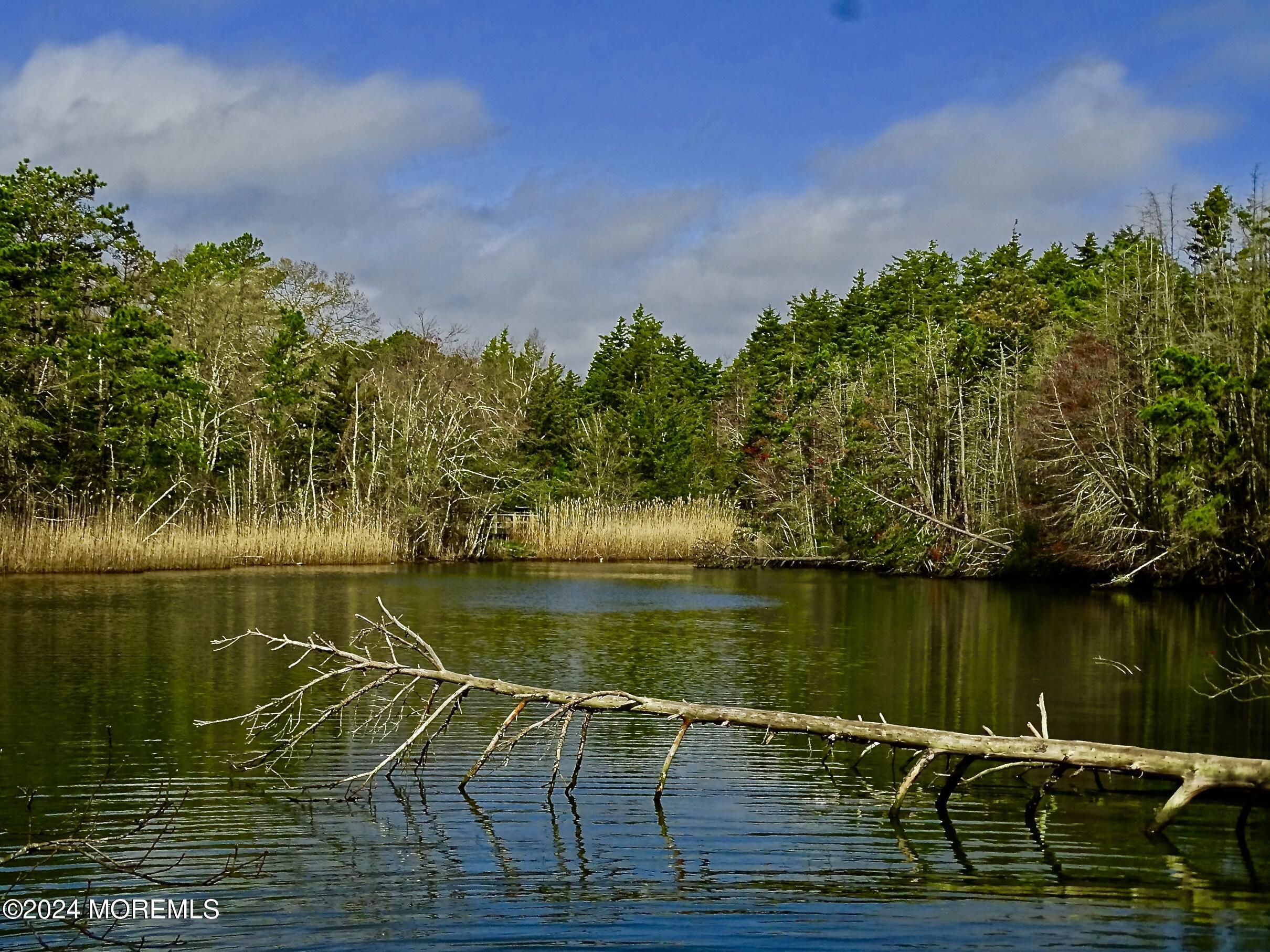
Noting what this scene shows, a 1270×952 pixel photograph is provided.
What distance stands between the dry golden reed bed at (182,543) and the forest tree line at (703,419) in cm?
115

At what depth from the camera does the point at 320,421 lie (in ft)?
141

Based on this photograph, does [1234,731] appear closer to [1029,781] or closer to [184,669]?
[1029,781]

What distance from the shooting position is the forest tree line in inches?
1125

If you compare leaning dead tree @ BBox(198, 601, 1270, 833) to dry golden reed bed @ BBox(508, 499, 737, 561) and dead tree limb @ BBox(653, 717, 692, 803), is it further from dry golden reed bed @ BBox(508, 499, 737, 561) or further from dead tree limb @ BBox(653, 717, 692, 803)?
dry golden reed bed @ BBox(508, 499, 737, 561)

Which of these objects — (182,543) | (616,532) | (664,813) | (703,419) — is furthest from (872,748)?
(703,419)

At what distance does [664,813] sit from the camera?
29.0 feet

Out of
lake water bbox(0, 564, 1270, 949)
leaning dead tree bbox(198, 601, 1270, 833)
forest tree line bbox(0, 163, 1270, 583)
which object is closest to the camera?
lake water bbox(0, 564, 1270, 949)

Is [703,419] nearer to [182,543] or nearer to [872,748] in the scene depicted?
[182,543]

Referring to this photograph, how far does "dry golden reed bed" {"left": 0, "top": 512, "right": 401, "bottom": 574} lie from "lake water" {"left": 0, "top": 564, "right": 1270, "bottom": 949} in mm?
10469

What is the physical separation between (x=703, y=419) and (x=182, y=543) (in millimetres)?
27766

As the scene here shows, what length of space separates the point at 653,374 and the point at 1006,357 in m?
21.2

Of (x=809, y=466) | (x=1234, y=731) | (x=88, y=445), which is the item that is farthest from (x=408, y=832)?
(x=809, y=466)

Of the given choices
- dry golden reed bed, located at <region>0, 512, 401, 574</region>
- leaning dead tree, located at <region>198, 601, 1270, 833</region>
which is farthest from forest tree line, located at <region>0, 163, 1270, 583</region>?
leaning dead tree, located at <region>198, 601, 1270, 833</region>

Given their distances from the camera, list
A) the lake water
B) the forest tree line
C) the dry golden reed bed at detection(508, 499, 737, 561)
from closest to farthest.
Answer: the lake water → the forest tree line → the dry golden reed bed at detection(508, 499, 737, 561)
